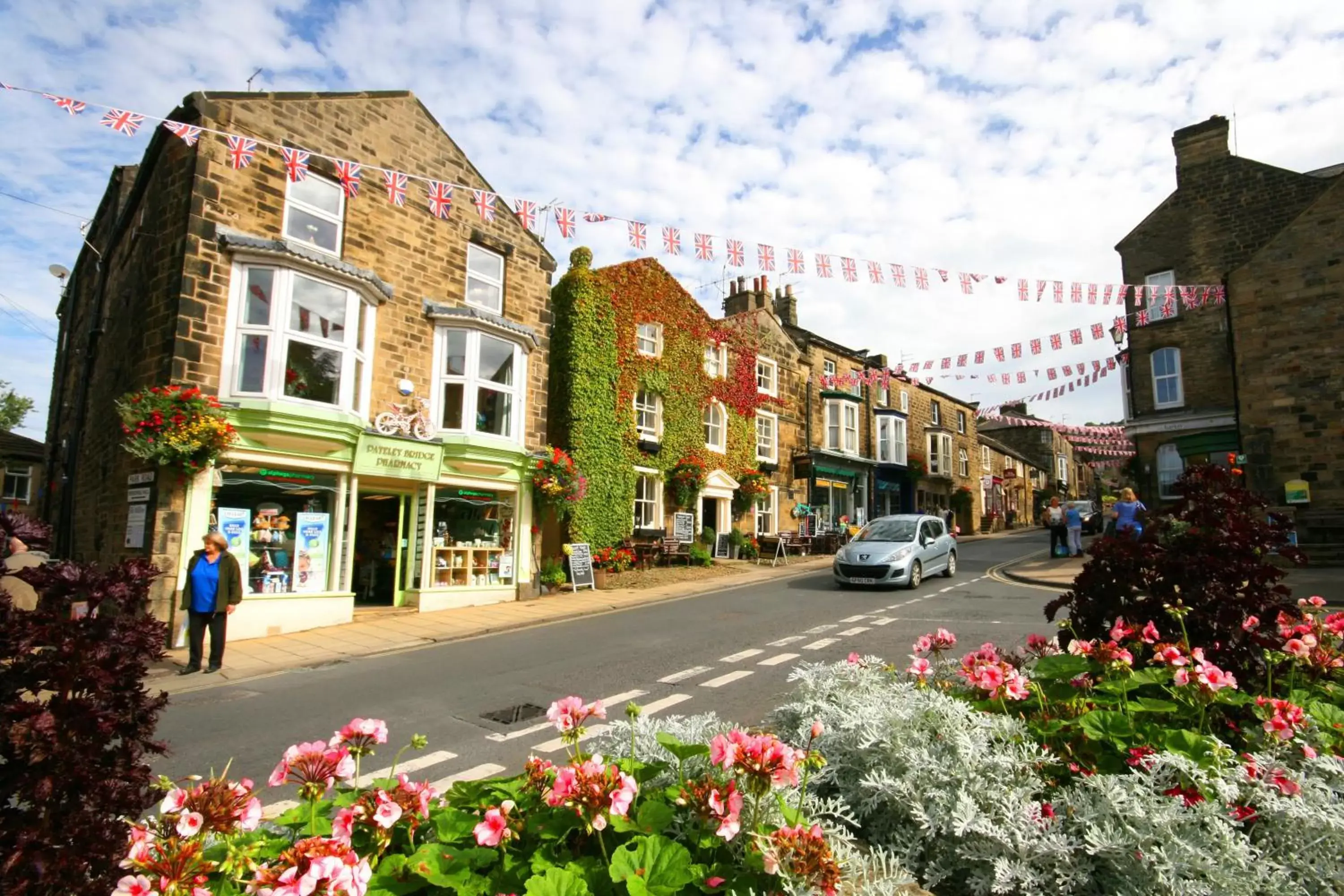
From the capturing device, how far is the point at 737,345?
24.5 meters

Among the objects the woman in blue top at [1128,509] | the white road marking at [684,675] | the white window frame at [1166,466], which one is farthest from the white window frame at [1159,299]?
the white road marking at [684,675]

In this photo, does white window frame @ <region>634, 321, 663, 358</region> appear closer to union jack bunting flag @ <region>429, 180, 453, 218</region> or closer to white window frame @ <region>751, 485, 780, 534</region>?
white window frame @ <region>751, 485, 780, 534</region>

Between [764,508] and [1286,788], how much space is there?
2312cm

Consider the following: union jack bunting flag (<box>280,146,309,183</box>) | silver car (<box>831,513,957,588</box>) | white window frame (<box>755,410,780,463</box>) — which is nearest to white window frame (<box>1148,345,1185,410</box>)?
silver car (<box>831,513,957,588</box>)

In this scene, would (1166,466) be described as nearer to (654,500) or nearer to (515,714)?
(654,500)

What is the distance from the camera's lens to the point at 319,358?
11812mm

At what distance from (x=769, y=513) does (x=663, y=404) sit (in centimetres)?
701

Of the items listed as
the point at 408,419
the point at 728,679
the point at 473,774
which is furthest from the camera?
the point at 408,419

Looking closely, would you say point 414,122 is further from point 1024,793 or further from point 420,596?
point 1024,793

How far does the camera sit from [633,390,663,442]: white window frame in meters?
20.3

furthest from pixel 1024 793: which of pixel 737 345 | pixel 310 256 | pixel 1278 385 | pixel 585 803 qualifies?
pixel 737 345

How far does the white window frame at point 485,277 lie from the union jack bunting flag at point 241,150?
4730mm

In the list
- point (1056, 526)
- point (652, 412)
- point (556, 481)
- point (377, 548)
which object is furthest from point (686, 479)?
point (1056, 526)

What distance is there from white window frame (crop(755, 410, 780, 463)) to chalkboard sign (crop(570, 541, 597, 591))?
1021 centimetres
